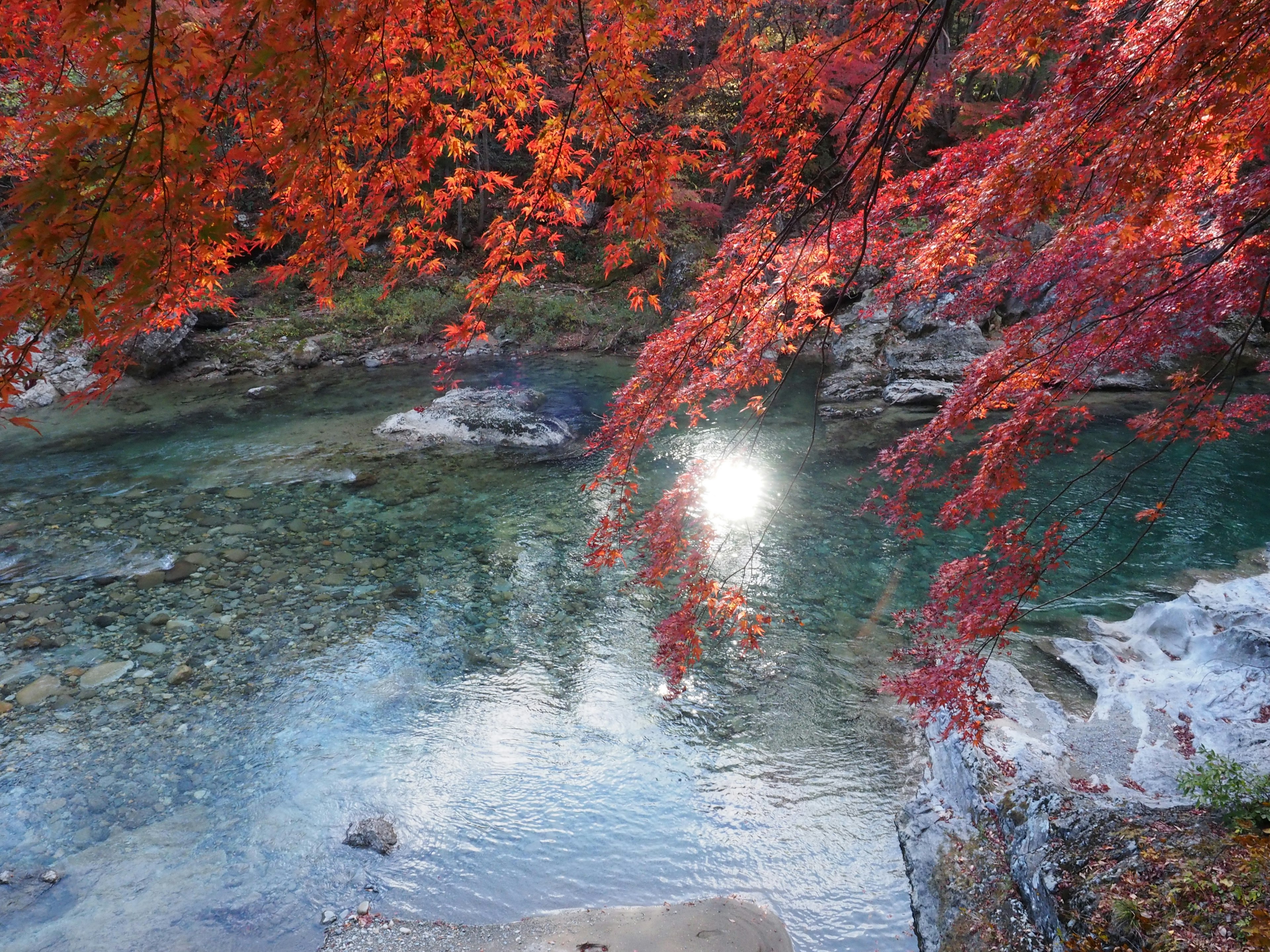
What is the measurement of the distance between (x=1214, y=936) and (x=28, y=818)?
6.47 meters

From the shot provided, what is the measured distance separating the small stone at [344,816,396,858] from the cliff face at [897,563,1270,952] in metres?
3.25

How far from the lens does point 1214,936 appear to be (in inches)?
94.7

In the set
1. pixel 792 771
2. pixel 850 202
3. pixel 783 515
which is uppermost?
pixel 850 202

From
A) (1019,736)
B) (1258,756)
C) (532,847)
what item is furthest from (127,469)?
(1258,756)

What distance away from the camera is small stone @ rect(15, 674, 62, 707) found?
5.18 m

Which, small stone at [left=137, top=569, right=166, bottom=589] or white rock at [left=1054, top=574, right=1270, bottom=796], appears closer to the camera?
white rock at [left=1054, top=574, right=1270, bottom=796]

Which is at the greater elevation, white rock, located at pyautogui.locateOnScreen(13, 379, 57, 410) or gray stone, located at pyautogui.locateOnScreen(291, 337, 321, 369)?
gray stone, located at pyautogui.locateOnScreen(291, 337, 321, 369)

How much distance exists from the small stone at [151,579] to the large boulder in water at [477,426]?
422cm

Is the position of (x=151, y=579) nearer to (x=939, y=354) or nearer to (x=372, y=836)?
(x=372, y=836)

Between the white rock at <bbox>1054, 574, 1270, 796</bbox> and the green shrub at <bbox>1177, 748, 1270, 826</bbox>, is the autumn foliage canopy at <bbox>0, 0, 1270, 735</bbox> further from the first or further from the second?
the white rock at <bbox>1054, 574, 1270, 796</bbox>

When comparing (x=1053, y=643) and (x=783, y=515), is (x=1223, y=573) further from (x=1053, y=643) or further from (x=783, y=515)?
(x=783, y=515)

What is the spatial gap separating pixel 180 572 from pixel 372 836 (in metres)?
4.41

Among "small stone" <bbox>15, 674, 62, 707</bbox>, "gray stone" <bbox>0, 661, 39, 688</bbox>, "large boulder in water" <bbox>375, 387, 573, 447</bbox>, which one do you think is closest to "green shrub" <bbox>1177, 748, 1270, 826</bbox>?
"small stone" <bbox>15, 674, 62, 707</bbox>

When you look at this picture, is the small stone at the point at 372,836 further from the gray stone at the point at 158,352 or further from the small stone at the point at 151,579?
the gray stone at the point at 158,352
